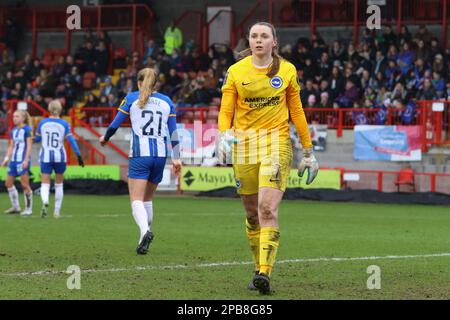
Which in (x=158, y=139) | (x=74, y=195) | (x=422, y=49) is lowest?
(x=74, y=195)

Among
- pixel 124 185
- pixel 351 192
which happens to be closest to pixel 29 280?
pixel 351 192

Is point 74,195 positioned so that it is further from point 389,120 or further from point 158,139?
point 158,139

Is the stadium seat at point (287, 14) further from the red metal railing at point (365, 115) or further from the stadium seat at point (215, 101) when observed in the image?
the red metal railing at point (365, 115)

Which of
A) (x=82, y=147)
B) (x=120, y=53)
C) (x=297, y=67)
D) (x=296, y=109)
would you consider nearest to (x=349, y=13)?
(x=297, y=67)

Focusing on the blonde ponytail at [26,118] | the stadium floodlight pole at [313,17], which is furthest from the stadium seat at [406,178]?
the blonde ponytail at [26,118]

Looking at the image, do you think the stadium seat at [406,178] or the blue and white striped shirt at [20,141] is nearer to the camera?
the blue and white striped shirt at [20,141]

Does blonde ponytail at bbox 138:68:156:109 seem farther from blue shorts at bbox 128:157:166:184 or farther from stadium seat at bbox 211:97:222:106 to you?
stadium seat at bbox 211:97:222:106

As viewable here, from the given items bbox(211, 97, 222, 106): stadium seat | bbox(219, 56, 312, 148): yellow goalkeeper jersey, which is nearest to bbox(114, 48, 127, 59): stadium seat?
bbox(211, 97, 222, 106): stadium seat

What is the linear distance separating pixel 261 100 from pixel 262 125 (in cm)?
22

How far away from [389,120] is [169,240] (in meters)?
14.7

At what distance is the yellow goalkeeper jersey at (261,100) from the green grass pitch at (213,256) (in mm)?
1438

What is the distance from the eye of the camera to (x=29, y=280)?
9289 mm

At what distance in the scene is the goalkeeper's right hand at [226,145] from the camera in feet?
28.7

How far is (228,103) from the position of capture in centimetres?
891
